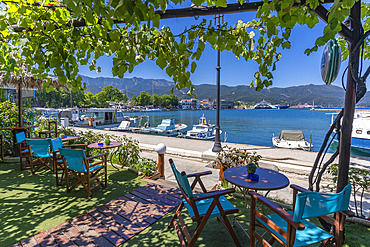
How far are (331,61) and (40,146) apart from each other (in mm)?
5615

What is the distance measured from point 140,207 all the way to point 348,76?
11.0ft

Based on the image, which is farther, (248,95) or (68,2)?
(248,95)

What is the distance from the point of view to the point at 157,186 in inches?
153

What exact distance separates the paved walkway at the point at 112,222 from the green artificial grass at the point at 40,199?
0.68ft

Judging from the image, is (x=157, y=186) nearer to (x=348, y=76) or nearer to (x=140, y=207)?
Result: (x=140, y=207)

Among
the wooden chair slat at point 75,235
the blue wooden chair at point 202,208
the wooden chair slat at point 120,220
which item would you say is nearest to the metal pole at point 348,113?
the blue wooden chair at point 202,208

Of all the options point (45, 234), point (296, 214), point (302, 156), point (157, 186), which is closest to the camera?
point (296, 214)

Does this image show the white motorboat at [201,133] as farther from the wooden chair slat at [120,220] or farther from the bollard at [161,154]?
the wooden chair slat at [120,220]

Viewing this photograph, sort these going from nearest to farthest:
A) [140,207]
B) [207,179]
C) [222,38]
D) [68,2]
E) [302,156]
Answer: [68,2]
[222,38]
[140,207]
[207,179]
[302,156]

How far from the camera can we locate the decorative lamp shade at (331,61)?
231cm

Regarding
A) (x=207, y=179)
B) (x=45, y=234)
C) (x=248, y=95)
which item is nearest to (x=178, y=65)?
(x=45, y=234)

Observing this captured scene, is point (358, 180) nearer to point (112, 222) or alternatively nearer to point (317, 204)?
point (317, 204)

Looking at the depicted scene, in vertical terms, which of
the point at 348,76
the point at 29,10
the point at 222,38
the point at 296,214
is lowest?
the point at 296,214

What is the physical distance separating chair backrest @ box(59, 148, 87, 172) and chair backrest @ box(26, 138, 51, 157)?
1240mm
